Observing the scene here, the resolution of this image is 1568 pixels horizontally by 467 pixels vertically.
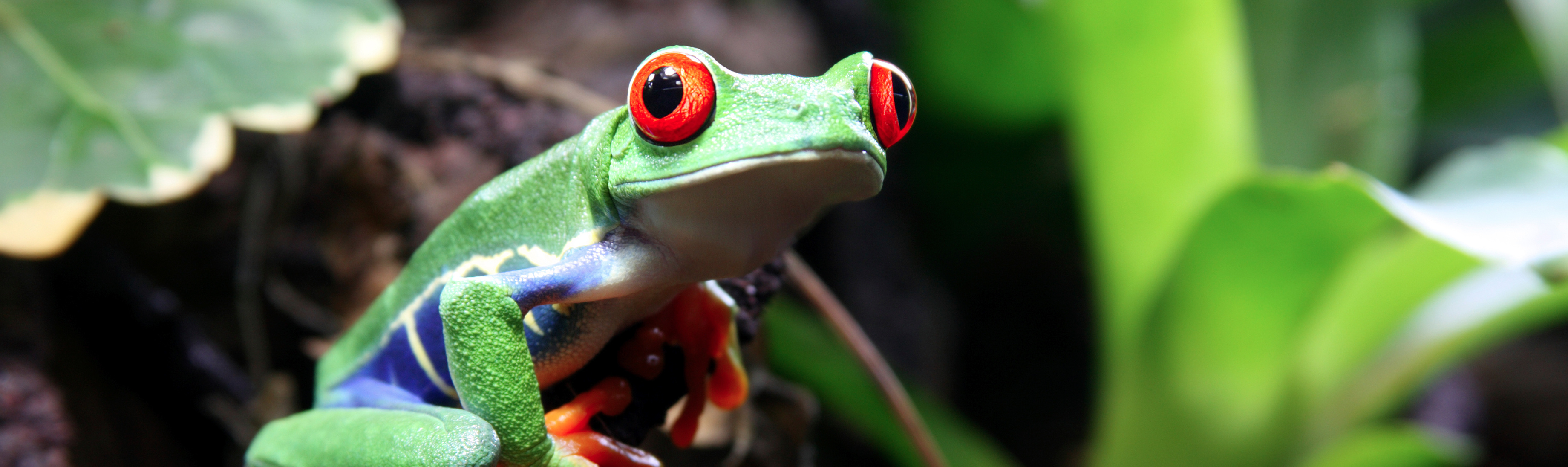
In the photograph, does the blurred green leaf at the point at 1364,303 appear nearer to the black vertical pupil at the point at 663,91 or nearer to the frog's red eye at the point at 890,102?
the frog's red eye at the point at 890,102

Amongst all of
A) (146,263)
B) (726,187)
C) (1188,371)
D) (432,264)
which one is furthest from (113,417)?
(1188,371)

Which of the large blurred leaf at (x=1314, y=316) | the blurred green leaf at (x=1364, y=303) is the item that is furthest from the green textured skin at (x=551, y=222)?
the blurred green leaf at (x=1364, y=303)

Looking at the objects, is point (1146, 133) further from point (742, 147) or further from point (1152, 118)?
point (742, 147)

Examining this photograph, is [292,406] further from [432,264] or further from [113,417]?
[432,264]

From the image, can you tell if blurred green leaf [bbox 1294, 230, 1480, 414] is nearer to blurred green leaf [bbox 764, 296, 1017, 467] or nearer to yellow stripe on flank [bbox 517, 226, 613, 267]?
blurred green leaf [bbox 764, 296, 1017, 467]

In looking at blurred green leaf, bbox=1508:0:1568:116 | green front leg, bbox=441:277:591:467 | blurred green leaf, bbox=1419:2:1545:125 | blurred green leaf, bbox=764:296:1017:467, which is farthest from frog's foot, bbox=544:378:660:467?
blurred green leaf, bbox=1419:2:1545:125

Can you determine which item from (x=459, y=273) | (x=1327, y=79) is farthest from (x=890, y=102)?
(x=1327, y=79)
